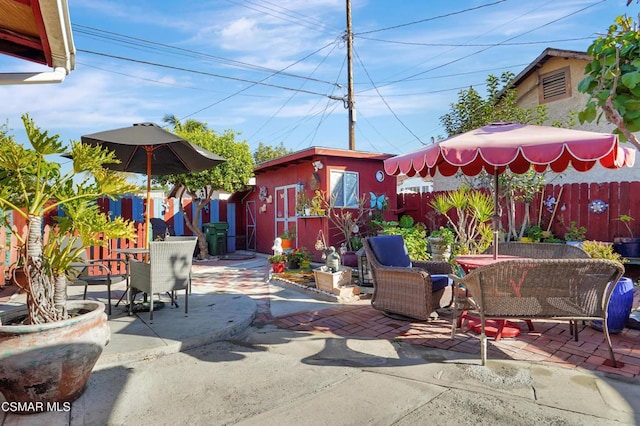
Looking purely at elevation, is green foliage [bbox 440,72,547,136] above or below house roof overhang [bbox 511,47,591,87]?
Answer: below

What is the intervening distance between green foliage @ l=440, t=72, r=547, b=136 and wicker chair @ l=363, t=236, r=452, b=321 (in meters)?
5.33

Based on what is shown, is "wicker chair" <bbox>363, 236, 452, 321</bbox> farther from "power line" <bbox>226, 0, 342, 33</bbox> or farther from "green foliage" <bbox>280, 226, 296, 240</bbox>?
"power line" <bbox>226, 0, 342, 33</bbox>

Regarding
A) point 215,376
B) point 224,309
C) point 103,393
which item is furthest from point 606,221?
point 103,393

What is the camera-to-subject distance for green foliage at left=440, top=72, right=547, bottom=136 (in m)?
8.04

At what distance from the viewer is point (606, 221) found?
24.3ft

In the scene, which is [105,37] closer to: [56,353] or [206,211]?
[206,211]

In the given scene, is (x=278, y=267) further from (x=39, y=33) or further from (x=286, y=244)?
(x=39, y=33)

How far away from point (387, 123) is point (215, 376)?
53.8ft

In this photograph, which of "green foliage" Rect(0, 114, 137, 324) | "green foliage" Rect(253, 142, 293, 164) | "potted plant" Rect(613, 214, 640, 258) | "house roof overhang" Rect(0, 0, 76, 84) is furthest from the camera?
"green foliage" Rect(253, 142, 293, 164)

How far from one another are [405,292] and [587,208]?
19.9 feet

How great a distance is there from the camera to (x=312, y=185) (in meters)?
9.07

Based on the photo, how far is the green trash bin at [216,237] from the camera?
11500mm

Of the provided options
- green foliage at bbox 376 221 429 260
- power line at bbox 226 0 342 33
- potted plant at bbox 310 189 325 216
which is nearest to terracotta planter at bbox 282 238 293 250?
potted plant at bbox 310 189 325 216

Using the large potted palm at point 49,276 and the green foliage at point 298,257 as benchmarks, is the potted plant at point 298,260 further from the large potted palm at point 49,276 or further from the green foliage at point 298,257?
the large potted palm at point 49,276
